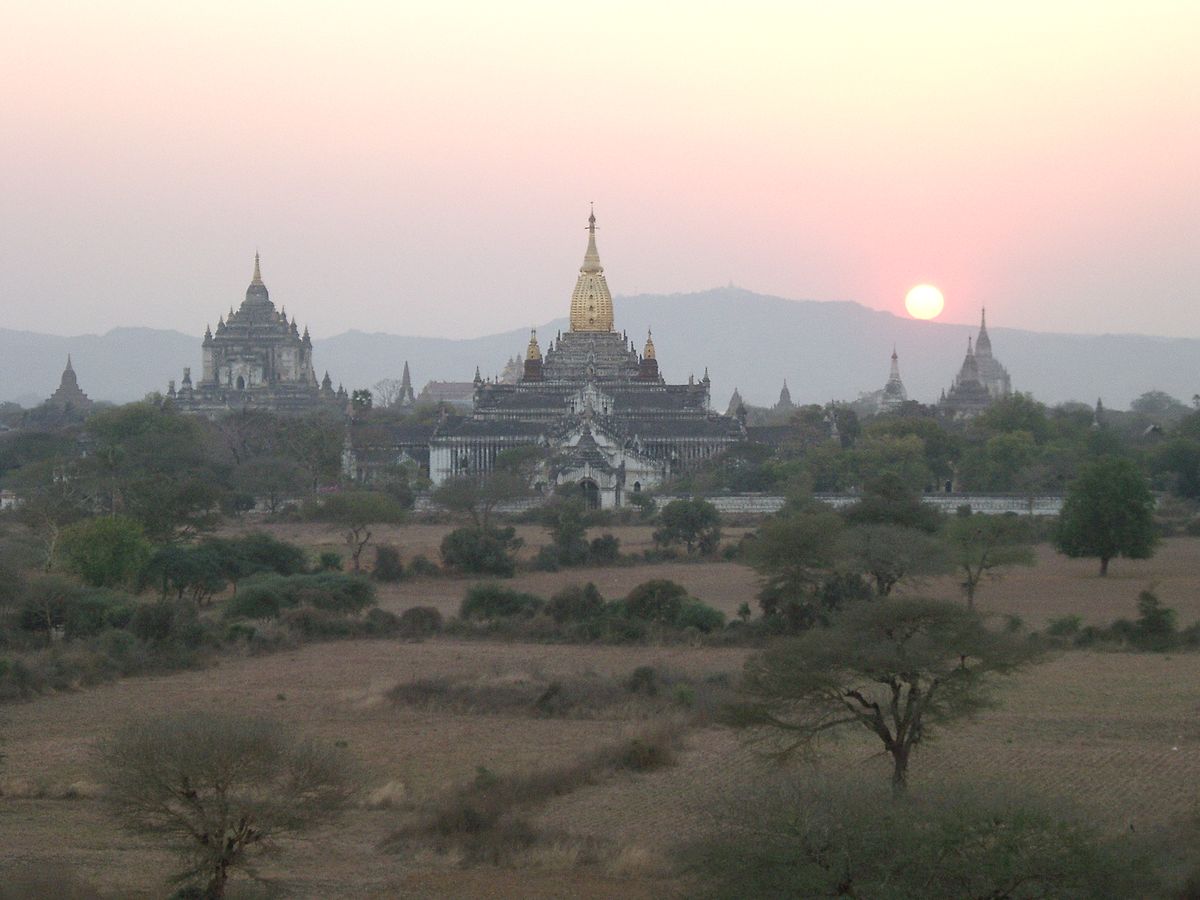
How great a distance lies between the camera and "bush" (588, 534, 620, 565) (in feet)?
184

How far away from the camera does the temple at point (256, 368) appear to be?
127 m

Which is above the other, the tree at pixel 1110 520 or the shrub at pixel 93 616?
the tree at pixel 1110 520

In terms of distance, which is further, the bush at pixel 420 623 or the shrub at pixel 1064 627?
the bush at pixel 420 623

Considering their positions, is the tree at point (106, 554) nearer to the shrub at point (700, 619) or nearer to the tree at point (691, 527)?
the shrub at point (700, 619)

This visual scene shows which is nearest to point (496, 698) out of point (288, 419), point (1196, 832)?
point (1196, 832)

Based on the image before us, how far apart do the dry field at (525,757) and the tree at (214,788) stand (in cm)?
87

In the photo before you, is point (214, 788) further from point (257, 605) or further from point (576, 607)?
point (257, 605)

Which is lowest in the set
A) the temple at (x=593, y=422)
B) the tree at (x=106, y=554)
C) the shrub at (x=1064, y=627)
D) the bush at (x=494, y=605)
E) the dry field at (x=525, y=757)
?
the dry field at (x=525, y=757)

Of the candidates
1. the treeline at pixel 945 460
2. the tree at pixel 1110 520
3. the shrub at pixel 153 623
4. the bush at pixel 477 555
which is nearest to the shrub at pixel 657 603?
the shrub at pixel 153 623

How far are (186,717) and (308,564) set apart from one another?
107 ft

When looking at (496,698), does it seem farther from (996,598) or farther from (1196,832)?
(996,598)

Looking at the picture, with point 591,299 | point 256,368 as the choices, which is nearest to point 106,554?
point 591,299

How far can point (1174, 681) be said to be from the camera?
33.4 m

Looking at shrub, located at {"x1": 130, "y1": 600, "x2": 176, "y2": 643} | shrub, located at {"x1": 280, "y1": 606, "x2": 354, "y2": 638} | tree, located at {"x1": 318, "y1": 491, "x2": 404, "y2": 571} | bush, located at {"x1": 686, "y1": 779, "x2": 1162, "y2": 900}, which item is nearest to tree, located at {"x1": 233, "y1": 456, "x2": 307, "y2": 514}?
tree, located at {"x1": 318, "y1": 491, "x2": 404, "y2": 571}
